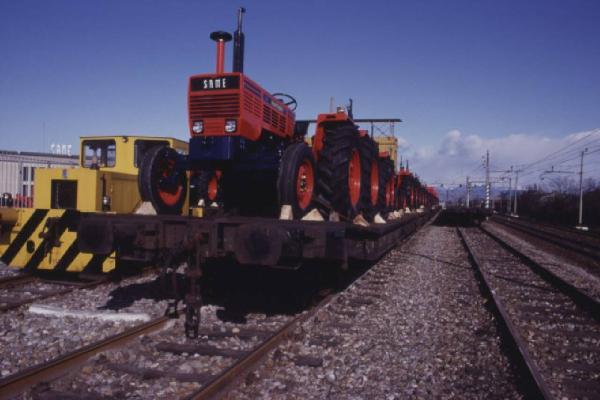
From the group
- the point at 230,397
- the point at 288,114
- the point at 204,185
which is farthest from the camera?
the point at 288,114

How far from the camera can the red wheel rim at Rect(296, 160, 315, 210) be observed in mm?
5545

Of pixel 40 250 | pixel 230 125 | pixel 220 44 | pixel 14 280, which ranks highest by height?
pixel 220 44

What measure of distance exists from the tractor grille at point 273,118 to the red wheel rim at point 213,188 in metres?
1.09

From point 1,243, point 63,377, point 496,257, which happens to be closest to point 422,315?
point 63,377

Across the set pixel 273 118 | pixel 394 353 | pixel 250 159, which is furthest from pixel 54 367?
pixel 273 118

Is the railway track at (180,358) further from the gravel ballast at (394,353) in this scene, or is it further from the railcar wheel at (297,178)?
the railcar wheel at (297,178)

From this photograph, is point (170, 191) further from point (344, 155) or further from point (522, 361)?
point (522, 361)

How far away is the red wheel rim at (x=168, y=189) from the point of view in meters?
5.95

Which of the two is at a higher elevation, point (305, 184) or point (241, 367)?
point (305, 184)

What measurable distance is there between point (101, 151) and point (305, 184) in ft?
16.9

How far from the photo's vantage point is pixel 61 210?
23.9 ft

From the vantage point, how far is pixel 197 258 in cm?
457

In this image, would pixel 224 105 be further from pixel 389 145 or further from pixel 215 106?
pixel 389 145

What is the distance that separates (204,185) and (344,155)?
197 cm
